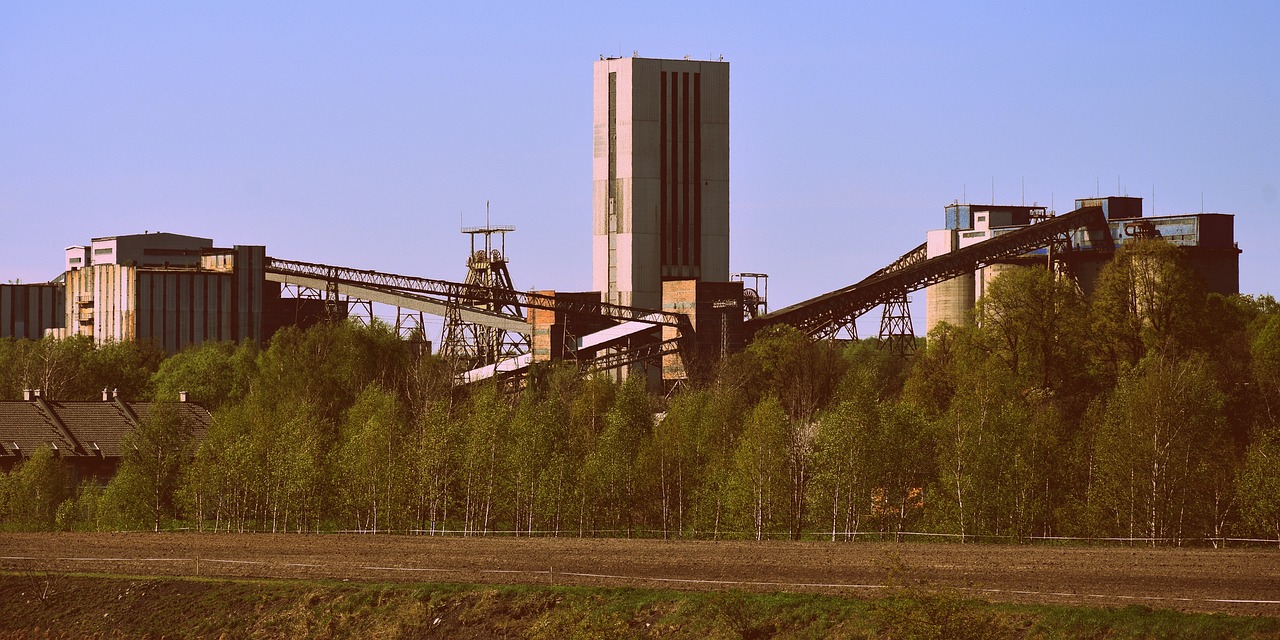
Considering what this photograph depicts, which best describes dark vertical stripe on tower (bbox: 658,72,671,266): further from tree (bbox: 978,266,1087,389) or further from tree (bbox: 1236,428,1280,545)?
tree (bbox: 1236,428,1280,545)

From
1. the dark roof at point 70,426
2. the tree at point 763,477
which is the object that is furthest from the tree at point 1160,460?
the dark roof at point 70,426

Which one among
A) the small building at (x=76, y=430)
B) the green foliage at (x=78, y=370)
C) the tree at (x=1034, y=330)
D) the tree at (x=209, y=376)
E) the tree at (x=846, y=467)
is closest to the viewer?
the tree at (x=846, y=467)

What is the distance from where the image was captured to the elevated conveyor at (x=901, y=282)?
88.8m

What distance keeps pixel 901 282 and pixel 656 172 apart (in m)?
25.3

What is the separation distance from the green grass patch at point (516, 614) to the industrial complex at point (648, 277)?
148 feet

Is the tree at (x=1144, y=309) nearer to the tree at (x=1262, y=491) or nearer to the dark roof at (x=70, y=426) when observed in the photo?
the tree at (x=1262, y=491)

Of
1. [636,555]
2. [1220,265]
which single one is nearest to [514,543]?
[636,555]

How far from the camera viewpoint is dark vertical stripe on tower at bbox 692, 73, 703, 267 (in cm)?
11012

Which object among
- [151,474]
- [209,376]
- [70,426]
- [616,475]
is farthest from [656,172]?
[616,475]

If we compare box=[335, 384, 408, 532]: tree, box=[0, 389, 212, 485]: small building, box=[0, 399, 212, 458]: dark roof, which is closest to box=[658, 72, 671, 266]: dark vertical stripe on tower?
box=[0, 389, 212, 485]: small building

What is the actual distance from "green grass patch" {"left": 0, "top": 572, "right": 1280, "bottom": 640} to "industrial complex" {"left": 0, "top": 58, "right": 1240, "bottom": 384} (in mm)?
45216

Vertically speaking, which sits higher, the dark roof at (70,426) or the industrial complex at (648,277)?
the industrial complex at (648,277)

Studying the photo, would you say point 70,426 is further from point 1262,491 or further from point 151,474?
point 1262,491

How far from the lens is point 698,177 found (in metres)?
111
